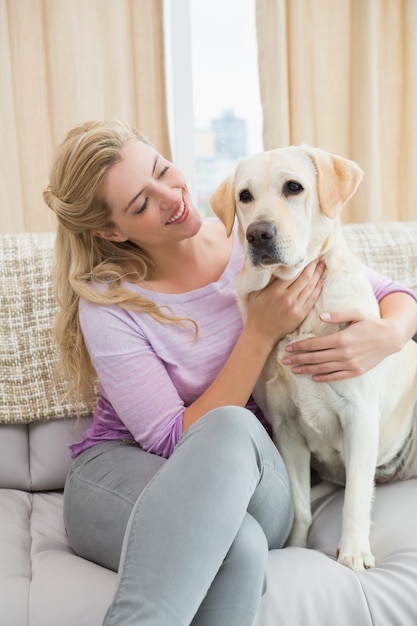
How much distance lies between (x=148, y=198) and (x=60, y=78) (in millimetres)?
1115

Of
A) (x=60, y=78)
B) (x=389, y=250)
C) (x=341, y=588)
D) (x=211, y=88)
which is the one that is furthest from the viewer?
(x=211, y=88)

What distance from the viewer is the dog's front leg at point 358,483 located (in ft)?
4.21

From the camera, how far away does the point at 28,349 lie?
5.97 ft

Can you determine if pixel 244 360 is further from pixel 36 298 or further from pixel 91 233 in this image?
pixel 36 298

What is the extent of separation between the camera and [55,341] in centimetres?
182

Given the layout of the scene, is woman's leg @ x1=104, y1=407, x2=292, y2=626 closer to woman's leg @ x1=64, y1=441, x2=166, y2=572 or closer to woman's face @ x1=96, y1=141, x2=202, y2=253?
woman's leg @ x1=64, y1=441, x2=166, y2=572

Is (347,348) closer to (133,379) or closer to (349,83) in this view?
(133,379)

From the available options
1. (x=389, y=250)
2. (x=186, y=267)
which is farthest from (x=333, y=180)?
(x=389, y=250)

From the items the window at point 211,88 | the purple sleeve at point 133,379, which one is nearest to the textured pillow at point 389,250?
the purple sleeve at point 133,379

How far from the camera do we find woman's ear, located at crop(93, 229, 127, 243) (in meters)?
1.60

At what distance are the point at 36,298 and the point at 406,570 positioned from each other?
1.14 meters

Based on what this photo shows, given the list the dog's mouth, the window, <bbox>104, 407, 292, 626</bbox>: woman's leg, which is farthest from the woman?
the window

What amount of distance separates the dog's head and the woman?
98 mm

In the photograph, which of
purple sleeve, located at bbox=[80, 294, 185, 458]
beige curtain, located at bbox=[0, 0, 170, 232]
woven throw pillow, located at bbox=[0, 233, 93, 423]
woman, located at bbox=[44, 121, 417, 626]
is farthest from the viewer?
beige curtain, located at bbox=[0, 0, 170, 232]
